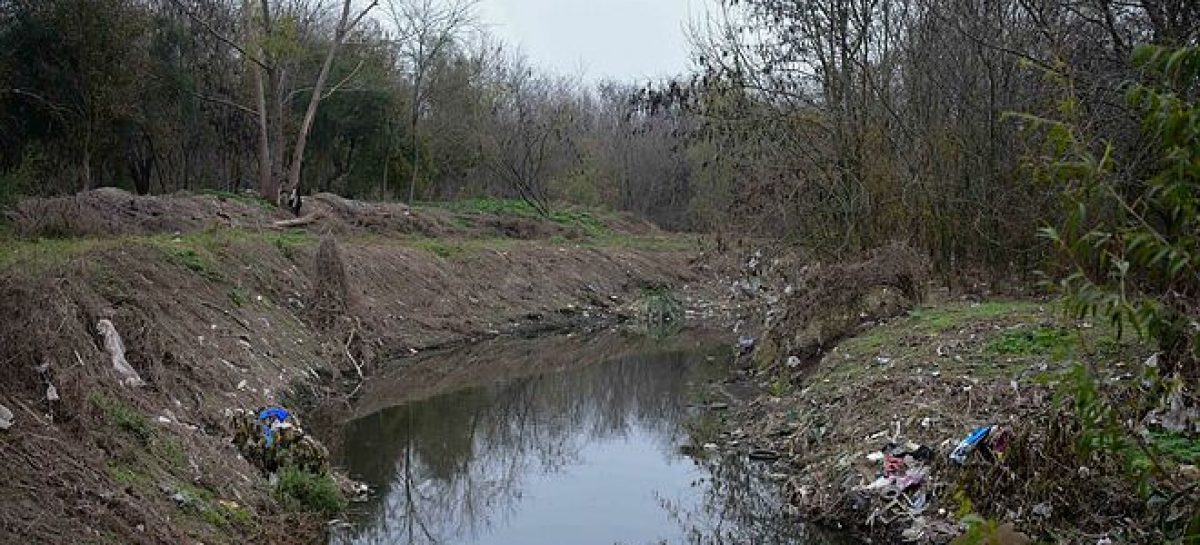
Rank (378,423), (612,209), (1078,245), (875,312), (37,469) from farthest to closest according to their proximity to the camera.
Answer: (612,209), (875,312), (378,423), (37,469), (1078,245)

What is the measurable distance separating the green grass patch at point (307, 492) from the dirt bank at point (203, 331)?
17 cm

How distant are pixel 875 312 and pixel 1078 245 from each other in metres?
10.9

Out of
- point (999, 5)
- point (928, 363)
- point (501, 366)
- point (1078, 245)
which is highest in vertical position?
point (999, 5)

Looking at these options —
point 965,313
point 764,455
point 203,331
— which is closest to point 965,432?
point 764,455

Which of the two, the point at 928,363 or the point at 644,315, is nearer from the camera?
the point at 928,363

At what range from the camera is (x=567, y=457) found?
38.3ft

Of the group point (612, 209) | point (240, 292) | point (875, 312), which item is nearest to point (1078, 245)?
point (875, 312)

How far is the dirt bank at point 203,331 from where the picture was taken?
6641mm

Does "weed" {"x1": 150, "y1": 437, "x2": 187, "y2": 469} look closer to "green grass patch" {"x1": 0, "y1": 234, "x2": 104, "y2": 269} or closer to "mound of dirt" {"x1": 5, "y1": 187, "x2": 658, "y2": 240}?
"green grass patch" {"x1": 0, "y1": 234, "x2": 104, "y2": 269}

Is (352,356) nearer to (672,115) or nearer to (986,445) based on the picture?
(672,115)

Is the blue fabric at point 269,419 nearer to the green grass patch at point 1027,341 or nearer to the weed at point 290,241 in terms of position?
the green grass patch at point 1027,341

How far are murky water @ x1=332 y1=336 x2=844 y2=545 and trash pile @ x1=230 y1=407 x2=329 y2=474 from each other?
23.3 inches

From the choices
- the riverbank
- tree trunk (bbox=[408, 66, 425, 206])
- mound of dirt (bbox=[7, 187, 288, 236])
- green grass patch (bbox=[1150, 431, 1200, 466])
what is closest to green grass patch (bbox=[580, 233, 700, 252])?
tree trunk (bbox=[408, 66, 425, 206])

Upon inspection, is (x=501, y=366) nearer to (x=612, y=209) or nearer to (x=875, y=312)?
(x=875, y=312)
